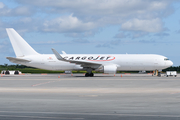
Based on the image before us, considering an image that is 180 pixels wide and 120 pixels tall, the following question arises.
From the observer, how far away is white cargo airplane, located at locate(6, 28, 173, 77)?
49.4m

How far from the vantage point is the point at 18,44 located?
5222 cm

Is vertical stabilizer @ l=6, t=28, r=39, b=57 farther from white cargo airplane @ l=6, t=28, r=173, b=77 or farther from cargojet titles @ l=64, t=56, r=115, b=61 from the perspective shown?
cargojet titles @ l=64, t=56, r=115, b=61

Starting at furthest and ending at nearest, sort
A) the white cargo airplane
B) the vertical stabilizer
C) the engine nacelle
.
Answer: the vertical stabilizer, the white cargo airplane, the engine nacelle

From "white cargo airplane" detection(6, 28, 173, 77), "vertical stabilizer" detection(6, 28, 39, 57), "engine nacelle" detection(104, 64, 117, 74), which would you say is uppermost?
"vertical stabilizer" detection(6, 28, 39, 57)

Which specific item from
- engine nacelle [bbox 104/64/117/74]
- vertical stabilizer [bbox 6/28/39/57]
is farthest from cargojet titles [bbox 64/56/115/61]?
vertical stabilizer [bbox 6/28/39/57]

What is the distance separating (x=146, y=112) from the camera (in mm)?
10812

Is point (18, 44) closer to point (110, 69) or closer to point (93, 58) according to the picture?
point (93, 58)

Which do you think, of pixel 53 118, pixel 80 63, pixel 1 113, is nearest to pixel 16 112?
pixel 1 113

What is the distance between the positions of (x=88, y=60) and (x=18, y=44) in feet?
46.6

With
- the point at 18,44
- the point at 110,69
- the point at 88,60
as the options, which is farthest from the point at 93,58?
the point at 18,44

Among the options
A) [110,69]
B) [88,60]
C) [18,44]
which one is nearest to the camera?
[110,69]

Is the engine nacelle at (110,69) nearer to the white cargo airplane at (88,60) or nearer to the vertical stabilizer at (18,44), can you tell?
the white cargo airplane at (88,60)

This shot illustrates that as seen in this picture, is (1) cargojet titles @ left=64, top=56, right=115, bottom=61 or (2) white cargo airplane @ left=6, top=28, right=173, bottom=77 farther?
(1) cargojet titles @ left=64, top=56, right=115, bottom=61

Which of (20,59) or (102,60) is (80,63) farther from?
(20,59)
